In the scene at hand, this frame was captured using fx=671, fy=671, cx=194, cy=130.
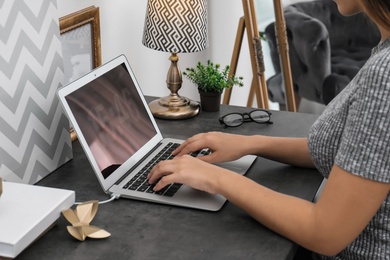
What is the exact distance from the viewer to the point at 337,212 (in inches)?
43.1

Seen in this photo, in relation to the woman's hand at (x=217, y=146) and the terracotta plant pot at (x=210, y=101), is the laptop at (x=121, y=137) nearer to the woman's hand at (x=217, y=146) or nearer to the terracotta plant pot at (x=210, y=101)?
the woman's hand at (x=217, y=146)

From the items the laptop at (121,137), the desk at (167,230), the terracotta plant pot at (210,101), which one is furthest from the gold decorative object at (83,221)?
the terracotta plant pot at (210,101)

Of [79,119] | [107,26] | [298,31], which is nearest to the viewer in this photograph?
[79,119]

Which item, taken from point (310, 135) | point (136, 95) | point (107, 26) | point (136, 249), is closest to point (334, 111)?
point (310, 135)

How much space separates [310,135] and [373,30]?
2.30 metres

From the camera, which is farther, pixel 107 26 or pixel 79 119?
pixel 107 26

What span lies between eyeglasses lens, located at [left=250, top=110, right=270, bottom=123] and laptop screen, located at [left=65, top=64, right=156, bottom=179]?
31 cm

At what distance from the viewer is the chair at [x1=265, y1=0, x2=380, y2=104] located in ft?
10.9

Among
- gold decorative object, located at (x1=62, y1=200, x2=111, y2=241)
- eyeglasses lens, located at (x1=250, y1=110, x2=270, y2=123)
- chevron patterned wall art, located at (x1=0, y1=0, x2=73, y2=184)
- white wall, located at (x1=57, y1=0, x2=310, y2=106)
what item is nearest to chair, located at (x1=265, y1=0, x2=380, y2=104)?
white wall, located at (x1=57, y1=0, x2=310, y2=106)

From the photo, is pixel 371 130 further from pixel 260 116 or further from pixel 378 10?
pixel 260 116

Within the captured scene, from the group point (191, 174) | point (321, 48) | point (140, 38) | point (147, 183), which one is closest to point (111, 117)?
point (147, 183)

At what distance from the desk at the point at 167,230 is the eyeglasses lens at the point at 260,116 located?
30cm

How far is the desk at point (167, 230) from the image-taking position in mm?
1136

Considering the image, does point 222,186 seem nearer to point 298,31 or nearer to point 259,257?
point 259,257
